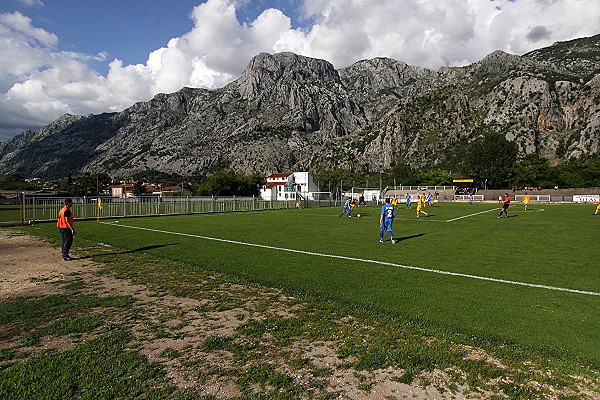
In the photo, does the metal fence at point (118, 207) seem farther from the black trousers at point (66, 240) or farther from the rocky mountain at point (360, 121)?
the rocky mountain at point (360, 121)

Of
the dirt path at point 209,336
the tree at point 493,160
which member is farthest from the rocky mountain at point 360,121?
the dirt path at point 209,336

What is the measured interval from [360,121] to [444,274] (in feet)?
633

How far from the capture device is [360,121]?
192750 millimetres

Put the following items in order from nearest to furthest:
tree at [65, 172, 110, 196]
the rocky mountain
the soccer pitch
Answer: the soccer pitch
tree at [65, 172, 110, 196]
the rocky mountain

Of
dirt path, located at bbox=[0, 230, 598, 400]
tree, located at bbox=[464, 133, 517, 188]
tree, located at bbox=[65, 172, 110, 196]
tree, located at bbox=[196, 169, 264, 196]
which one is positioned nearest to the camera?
dirt path, located at bbox=[0, 230, 598, 400]

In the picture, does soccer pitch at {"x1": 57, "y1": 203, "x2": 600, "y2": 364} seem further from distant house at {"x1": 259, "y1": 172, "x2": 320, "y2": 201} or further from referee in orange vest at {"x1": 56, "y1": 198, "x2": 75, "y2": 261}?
distant house at {"x1": 259, "y1": 172, "x2": 320, "y2": 201}

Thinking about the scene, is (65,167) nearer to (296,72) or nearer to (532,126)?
(296,72)

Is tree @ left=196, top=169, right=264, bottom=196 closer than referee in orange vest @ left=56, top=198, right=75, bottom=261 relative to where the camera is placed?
No

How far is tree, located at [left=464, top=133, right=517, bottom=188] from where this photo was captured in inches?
3521

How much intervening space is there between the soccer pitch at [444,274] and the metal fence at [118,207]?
8.31m

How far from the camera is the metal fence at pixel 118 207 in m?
20.1

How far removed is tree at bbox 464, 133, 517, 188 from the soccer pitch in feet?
279

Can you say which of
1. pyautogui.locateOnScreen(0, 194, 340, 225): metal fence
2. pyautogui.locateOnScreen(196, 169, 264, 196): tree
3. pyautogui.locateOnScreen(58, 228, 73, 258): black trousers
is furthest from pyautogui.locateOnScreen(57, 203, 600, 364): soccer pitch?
pyautogui.locateOnScreen(196, 169, 264, 196): tree

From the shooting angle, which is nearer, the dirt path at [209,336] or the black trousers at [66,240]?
the dirt path at [209,336]
